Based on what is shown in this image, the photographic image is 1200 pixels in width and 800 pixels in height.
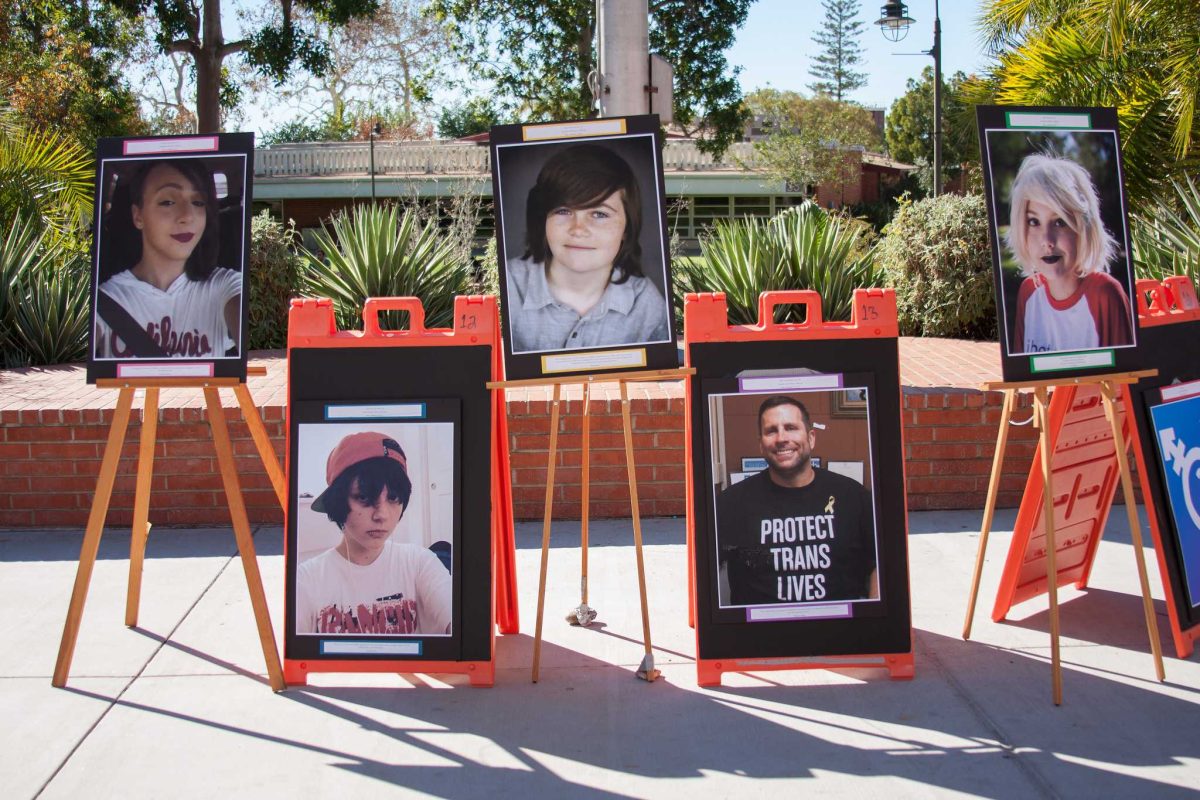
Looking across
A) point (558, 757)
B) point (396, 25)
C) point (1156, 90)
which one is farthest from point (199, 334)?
point (396, 25)

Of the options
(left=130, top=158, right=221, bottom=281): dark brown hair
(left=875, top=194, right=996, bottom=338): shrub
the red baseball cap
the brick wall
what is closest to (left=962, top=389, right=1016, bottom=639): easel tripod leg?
the brick wall

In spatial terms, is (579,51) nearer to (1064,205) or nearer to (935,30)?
(935,30)

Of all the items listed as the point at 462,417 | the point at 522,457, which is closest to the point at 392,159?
the point at 522,457

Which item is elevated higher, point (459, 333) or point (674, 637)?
point (459, 333)

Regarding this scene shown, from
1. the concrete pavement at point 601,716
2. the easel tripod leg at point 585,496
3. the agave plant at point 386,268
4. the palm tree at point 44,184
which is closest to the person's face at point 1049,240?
the concrete pavement at point 601,716

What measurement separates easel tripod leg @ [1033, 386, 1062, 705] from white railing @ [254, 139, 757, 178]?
29.0m

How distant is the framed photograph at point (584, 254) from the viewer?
4375 mm

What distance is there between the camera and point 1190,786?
11.4 ft

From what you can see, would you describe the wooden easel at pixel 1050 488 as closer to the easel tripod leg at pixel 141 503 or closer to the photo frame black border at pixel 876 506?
the photo frame black border at pixel 876 506

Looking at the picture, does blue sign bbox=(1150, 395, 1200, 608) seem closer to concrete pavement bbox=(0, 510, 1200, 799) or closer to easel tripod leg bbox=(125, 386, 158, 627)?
concrete pavement bbox=(0, 510, 1200, 799)

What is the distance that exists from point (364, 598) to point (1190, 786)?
111 inches

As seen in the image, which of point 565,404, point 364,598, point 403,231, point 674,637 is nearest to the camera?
point 364,598

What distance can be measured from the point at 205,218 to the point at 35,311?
506cm

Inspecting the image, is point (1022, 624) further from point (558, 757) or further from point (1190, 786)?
point (558, 757)
